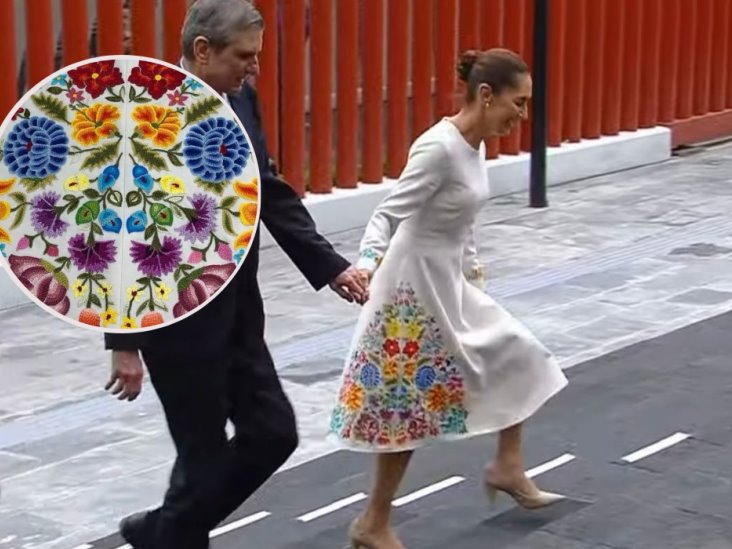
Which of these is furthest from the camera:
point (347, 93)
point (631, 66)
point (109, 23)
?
point (631, 66)

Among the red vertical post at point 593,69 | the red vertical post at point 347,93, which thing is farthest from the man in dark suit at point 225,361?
the red vertical post at point 593,69

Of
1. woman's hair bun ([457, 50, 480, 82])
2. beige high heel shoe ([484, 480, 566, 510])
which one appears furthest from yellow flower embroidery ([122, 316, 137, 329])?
beige high heel shoe ([484, 480, 566, 510])

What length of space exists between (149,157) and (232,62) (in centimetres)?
33

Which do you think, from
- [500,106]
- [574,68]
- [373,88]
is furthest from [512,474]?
[574,68]

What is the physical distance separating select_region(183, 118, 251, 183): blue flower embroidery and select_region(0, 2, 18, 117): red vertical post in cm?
473

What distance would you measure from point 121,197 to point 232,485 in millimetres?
875

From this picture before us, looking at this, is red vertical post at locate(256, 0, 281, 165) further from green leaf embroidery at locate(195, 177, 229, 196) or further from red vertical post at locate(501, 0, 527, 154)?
green leaf embroidery at locate(195, 177, 229, 196)

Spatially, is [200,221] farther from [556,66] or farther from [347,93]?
[556,66]

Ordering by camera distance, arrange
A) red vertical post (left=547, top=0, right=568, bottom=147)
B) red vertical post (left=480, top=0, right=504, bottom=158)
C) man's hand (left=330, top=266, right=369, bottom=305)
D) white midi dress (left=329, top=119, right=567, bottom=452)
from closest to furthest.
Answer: man's hand (left=330, top=266, right=369, bottom=305)
white midi dress (left=329, top=119, right=567, bottom=452)
red vertical post (left=480, top=0, right=504, bottom=158)
red vertical post (left=547, top=0, right=568, bottom=147)

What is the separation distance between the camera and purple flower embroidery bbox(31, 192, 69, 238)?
4.30 m

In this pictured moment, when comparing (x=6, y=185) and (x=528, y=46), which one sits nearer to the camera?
(x=6, y=185)

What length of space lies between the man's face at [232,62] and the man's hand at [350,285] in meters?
0.65

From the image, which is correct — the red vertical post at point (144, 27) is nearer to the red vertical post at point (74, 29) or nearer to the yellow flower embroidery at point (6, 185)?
the red vertical post at point (74, 29)

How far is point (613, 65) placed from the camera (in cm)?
1314
